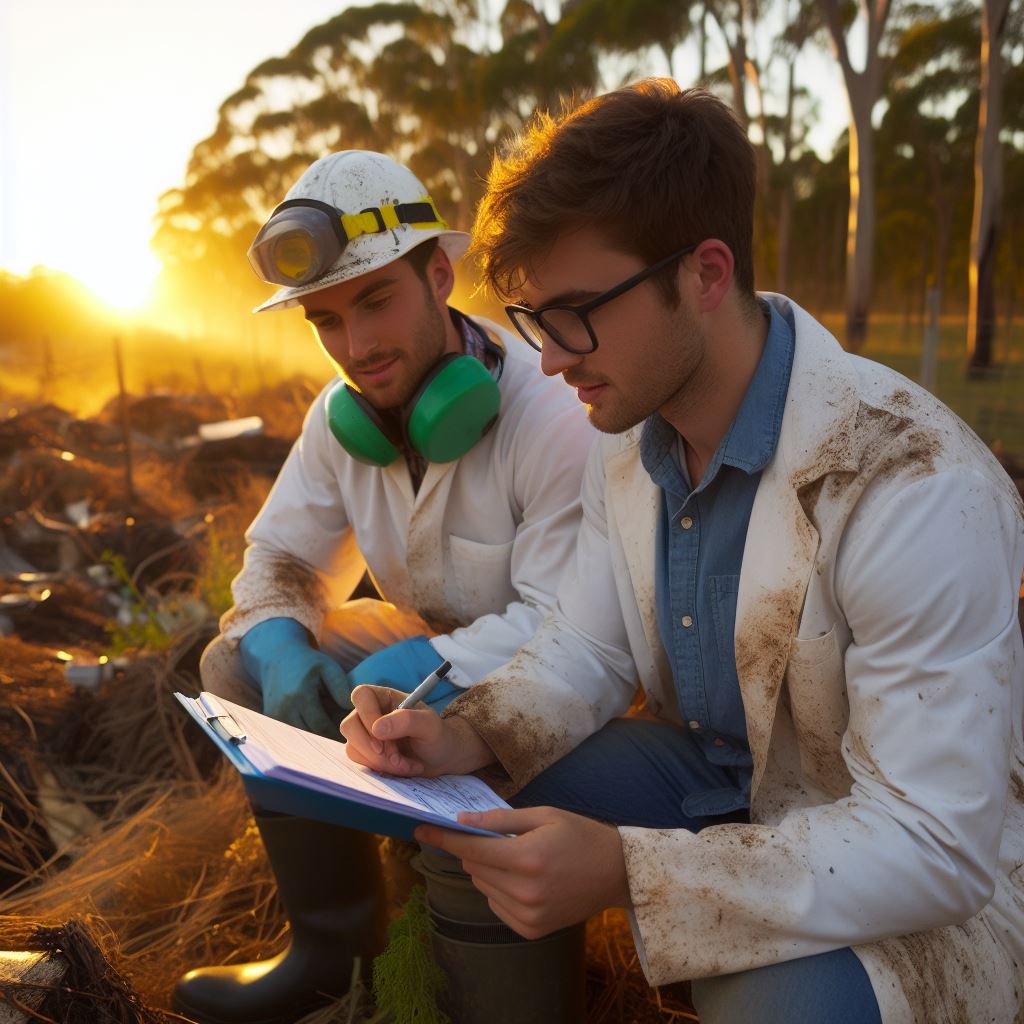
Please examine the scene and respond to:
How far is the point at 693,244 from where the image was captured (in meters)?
2.08

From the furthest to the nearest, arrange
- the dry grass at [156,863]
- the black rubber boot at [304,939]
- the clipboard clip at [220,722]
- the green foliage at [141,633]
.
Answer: the green foliage at [141,633] < the dry grass at [156,863] < the black rubber boot at [304,939] < the clipboard clip at [220,722]

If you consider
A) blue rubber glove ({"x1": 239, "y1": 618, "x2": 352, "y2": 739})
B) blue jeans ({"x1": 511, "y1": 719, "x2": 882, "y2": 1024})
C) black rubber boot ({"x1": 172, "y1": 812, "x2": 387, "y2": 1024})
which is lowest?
black rubber boot ({"x1": 172, "y1": 812, "x2": 387, "y2": 1024})

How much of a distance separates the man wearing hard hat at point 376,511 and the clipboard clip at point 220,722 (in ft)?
2.48

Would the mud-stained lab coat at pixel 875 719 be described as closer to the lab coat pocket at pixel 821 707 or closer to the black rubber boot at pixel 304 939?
the lab coat pocket at pixel 821 707

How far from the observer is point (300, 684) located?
272 centimetres

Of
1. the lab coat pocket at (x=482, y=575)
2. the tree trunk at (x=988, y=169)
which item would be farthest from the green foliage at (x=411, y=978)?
the tree trunk at (x=988, y=169)

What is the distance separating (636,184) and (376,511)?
4.82 feet

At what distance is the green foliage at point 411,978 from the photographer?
2.17 m

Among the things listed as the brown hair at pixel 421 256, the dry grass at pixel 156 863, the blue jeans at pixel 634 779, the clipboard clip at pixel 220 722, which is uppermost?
the brown hair at pixel 421 256

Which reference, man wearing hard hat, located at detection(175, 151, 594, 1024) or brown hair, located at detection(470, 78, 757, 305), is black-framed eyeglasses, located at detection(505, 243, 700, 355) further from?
man wearing hard hat, located at detection(175, 151, 594, 1024)

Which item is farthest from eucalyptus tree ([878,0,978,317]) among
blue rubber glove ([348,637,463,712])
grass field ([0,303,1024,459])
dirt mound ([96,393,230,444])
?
blue rubber glove ([348,637,463,712])

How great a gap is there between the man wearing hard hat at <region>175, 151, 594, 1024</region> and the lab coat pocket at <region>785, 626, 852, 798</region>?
0.85m

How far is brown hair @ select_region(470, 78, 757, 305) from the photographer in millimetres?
2045

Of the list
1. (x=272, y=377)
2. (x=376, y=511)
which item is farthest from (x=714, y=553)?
(x=272, y=377)
